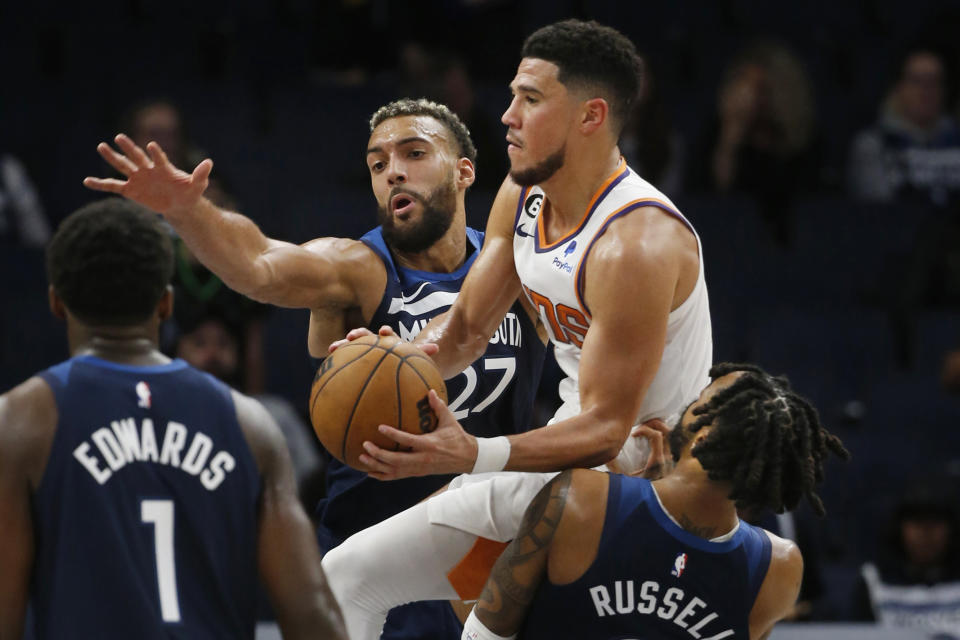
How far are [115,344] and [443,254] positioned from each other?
7.21ft

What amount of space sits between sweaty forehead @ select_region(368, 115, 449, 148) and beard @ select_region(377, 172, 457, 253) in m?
0.15

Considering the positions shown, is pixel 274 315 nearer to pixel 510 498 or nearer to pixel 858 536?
pixel 858 536

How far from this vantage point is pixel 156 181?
3930mm

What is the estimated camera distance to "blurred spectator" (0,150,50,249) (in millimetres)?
7867

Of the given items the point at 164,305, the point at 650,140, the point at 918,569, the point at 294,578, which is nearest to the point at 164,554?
the point at 294,578

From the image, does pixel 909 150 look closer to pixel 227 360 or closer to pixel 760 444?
pixel 227 360

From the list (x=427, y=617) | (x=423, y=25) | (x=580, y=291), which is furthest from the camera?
(x=423, y=25)

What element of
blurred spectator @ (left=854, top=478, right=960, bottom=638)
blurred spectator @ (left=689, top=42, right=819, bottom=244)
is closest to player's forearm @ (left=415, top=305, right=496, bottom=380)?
blurred spectator @ (left=854, top=478, right=960, bottom=638)

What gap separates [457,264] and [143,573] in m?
2.44

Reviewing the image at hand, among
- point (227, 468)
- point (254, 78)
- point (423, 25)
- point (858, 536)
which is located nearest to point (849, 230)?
point (858, 536)

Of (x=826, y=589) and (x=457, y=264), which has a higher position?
(x=457, y=264)

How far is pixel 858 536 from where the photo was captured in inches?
303

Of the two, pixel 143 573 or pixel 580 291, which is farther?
pixel 580 291

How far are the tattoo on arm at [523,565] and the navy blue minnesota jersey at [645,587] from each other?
0.05 metres
